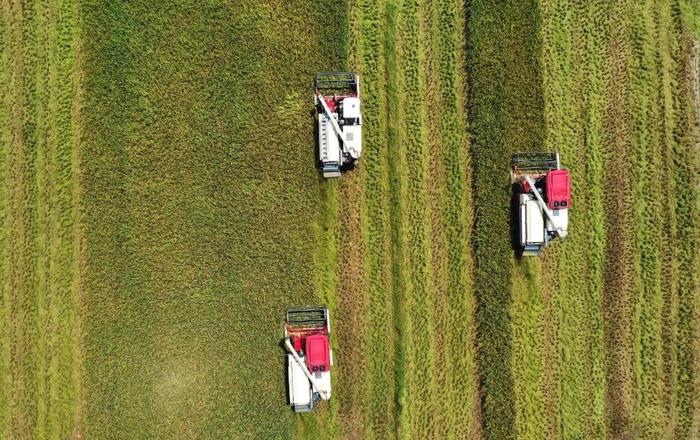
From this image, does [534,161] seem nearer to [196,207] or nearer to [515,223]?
[515,223]

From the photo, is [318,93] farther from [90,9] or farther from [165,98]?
[90,9]

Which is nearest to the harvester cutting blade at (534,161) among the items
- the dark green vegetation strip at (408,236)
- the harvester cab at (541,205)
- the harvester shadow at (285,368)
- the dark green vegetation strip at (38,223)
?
the harvester cab at (541,205)

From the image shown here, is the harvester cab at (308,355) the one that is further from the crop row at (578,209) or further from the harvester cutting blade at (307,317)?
the crop row at (578,209)

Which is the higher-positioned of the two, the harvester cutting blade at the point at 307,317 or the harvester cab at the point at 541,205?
the harvester cab at the point at 541,205

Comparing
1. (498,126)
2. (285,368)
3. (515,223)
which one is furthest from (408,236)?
(285,368)

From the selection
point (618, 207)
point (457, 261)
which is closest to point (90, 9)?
point (457, 261)

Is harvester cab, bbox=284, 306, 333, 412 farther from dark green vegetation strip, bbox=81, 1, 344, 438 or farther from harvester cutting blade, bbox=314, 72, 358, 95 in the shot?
harvester cutting blade, bbox=314, 72, 358, 95
